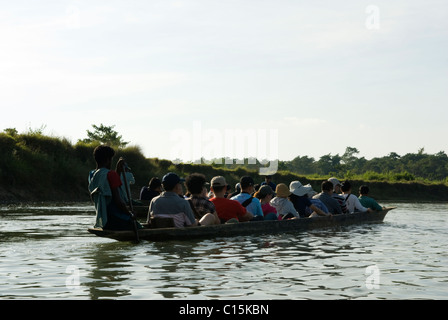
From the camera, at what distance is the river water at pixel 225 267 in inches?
243

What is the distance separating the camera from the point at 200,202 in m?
10.7

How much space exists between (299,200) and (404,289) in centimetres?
792

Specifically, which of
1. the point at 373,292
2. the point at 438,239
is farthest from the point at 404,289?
the point at 438,239

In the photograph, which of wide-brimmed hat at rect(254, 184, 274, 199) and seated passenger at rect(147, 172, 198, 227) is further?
wide-brimmed hat at rect(254, 184, 274, 199)

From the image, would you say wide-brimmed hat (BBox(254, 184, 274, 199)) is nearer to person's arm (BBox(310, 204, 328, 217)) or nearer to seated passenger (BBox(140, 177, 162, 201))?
person's arm (BBox(310, 204, 328, 217))

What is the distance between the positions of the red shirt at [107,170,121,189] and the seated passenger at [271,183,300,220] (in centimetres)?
467

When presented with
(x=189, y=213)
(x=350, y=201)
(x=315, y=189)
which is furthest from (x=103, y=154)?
(x=315, y=189)

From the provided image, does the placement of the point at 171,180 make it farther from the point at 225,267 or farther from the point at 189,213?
the point at 225,267

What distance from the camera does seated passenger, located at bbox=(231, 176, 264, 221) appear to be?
11.7 metres

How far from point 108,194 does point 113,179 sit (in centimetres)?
27

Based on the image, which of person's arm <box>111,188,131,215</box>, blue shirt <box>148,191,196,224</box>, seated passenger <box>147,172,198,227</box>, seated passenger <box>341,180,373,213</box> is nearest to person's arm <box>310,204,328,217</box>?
seated passenger <box>341,180,373,213</box>

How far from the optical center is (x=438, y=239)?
12.1 metres
